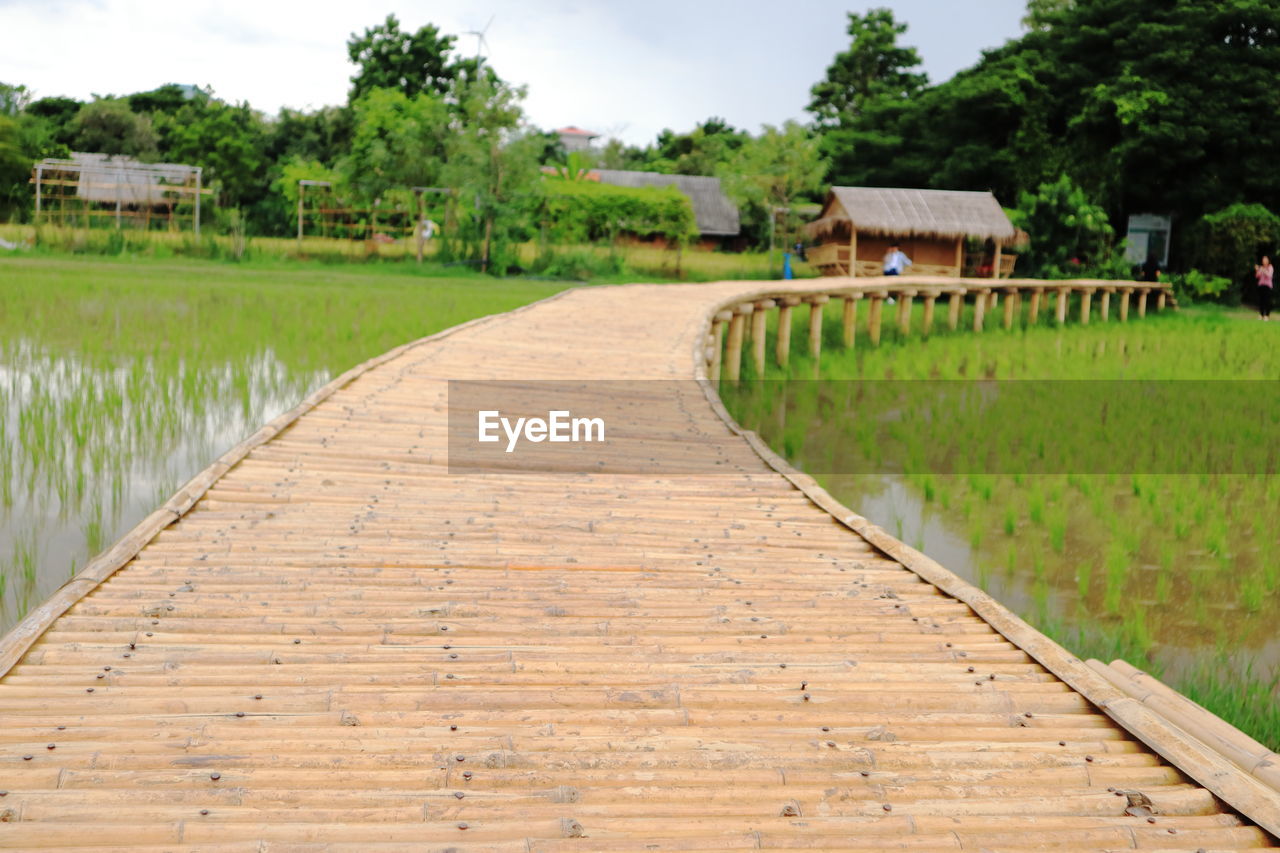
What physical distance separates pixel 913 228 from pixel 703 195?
36.3ft

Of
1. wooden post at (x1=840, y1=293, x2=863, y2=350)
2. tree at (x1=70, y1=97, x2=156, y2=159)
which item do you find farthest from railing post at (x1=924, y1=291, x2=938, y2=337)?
tree at (x1=70, y1=97, x2=156, y2=159)

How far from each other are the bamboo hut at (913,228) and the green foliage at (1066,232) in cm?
128

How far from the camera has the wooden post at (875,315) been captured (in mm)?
13462

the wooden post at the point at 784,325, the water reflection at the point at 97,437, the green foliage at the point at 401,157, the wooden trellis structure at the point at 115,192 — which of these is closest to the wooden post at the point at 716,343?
the wooden post at the point at 784,325

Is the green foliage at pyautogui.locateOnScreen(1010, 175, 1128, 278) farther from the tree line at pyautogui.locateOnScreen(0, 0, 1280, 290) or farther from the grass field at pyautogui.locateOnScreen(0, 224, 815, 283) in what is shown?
the grass field at pyautogui.locateOnScreen(0, 224, 815, 283)

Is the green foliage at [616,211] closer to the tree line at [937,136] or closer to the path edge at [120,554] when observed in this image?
the tree line at [937,136]

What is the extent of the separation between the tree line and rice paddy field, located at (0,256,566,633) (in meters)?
7.38

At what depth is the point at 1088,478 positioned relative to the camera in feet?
20.9

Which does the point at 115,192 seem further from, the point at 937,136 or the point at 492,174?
the point at 937,136

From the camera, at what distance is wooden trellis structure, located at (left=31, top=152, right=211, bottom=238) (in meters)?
20.9

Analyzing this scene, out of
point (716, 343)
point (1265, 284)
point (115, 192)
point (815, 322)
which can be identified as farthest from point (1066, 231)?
point (115, 192)

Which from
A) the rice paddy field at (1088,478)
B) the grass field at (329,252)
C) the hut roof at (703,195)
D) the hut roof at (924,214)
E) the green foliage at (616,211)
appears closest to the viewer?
the rice paddy field at (1088,478)

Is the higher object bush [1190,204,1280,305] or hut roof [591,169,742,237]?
hut roof [591,169,742,237]

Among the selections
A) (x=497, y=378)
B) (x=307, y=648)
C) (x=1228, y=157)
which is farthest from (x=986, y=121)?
(x=307, y=648)
